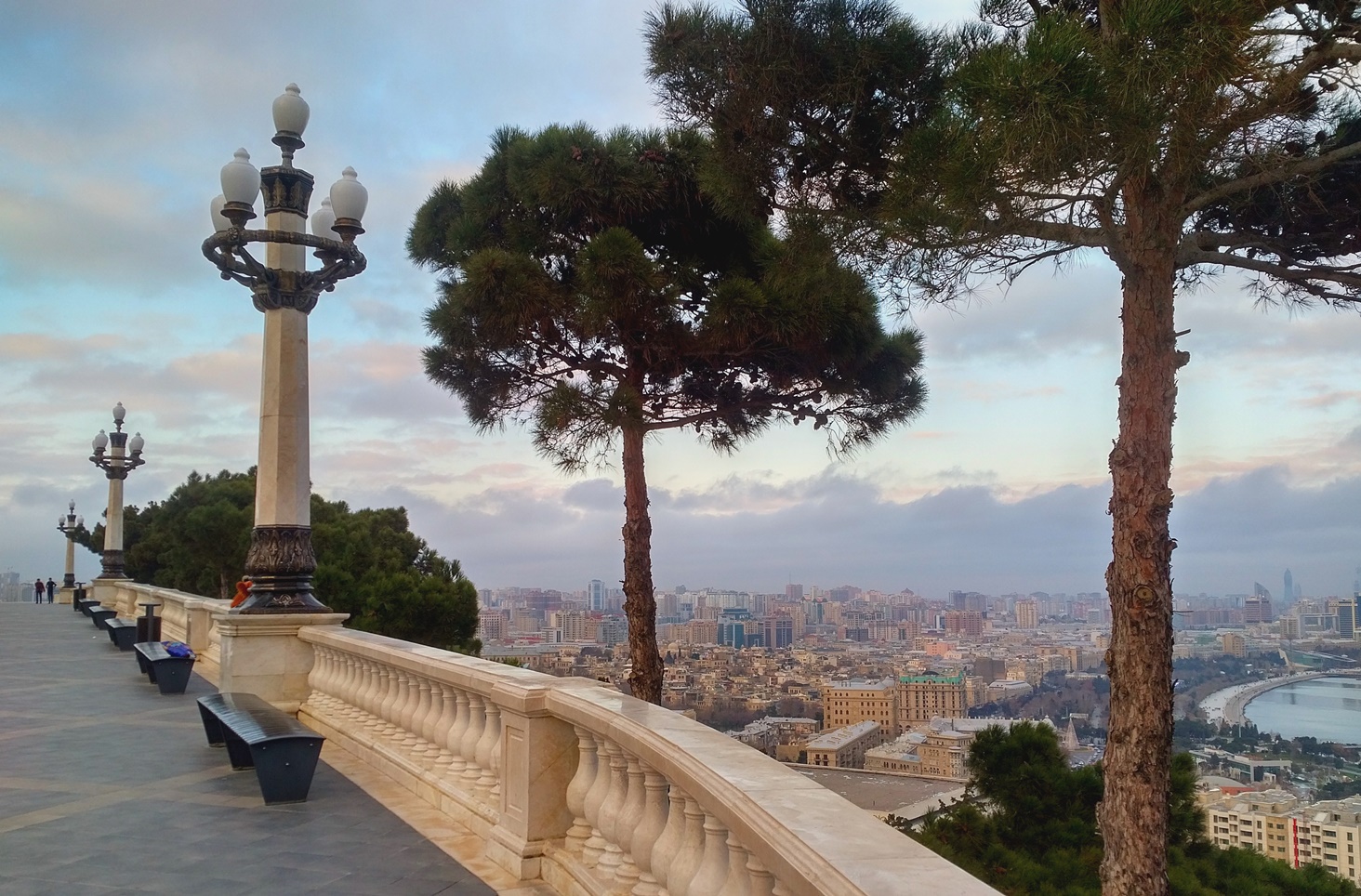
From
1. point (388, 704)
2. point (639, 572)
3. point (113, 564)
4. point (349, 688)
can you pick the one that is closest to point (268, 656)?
point (349, 688)

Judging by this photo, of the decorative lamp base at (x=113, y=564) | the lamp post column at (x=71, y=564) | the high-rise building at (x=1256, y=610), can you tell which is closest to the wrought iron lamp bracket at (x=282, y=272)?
the high-rise building at (x=1256, y=610)

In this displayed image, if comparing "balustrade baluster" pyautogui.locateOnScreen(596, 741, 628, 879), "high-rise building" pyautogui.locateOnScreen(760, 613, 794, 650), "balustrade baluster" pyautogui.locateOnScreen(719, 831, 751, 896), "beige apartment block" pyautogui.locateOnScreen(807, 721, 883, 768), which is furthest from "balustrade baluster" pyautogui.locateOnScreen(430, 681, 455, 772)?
"high-rise building" pyautogui.locateOnScreen(760, 613, 794, 650)

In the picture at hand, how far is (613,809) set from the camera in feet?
10.5

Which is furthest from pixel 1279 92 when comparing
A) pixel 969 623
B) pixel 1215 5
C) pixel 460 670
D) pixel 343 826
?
pixel 969 623

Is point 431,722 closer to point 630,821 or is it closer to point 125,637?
point 630,821

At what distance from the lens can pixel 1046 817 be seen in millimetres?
9680

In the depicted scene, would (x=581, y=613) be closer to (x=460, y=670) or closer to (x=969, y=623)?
(x=969, y=623)

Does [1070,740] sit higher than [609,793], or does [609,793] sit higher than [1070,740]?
Result: [609,793]

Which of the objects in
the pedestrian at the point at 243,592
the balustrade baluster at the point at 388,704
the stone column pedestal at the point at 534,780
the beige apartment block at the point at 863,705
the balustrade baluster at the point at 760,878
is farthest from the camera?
the beige apartment block at the point at 863,705

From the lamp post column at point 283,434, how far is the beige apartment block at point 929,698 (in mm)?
8469

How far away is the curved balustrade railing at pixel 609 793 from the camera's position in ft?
6.14

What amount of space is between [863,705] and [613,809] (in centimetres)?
1148

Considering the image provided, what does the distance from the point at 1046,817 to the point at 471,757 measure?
7.07 m

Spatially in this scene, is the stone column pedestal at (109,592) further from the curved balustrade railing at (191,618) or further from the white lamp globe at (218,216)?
the white lamp globe at (218,216)
